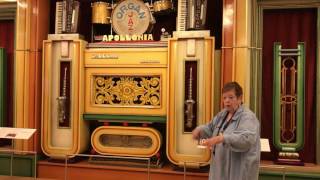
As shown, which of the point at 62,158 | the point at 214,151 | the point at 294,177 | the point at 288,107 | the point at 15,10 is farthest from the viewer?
the point at 15,10

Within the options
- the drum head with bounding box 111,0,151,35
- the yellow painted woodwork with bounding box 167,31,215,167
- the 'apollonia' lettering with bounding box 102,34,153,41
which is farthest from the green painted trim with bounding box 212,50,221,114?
the drum head with bounding box 111,0,151,35

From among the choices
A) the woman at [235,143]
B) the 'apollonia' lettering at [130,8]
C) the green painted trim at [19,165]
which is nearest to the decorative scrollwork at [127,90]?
the 'apollonia' lettering at [130,8]

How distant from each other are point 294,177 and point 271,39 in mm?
1392

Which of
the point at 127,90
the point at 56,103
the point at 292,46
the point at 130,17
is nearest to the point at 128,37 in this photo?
the point at 130,17

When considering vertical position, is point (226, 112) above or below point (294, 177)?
above

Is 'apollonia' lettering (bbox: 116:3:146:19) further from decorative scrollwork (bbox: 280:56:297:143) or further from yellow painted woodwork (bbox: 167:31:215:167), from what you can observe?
decorative scrollwork (bbox: 280:56:297:143)

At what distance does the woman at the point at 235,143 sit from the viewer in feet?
7.10

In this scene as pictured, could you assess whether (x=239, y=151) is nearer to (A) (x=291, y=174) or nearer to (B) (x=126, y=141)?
(A) (x=291, y=174)

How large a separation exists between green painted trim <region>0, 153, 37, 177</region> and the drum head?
169cm

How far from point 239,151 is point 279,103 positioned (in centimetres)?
170

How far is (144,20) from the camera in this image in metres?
4.19

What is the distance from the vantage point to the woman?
216 centimetres

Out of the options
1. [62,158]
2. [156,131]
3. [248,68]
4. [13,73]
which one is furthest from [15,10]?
[248,68]

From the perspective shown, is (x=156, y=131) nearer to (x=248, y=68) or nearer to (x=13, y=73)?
(x=248, y=68)
